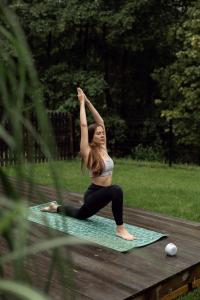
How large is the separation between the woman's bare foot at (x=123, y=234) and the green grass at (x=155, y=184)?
0.63 metres

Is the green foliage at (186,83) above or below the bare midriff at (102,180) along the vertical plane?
above

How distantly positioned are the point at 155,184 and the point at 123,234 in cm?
476

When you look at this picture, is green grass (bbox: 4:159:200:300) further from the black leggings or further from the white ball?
the black leggings

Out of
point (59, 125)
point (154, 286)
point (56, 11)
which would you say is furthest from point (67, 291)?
point (56, 11)

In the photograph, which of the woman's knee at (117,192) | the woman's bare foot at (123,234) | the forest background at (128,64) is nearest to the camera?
the woman's bare foot at (123,234)

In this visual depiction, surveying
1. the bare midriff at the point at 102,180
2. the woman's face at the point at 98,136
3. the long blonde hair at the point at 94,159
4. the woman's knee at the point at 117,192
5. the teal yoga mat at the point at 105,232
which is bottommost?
the teal yoga mat at the point at 105,232

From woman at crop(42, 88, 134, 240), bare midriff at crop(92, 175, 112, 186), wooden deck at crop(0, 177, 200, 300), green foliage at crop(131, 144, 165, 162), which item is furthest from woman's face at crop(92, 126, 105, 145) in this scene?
green foliage at crop(131, 144, 165, 162)

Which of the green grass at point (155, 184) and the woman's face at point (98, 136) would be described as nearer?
the woman's face at point (98, 136)

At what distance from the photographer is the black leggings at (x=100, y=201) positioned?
4.34 metres

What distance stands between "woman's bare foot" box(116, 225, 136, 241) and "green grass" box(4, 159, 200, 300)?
2.08 feet

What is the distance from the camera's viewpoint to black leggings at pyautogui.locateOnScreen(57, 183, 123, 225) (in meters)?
4.34

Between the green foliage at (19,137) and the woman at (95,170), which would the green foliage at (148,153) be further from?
the green foliage at (19,137)

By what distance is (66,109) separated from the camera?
15.3 m

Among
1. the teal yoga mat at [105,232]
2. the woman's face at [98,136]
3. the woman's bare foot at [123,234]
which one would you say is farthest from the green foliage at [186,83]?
the woman's bare foot at [123,234]
